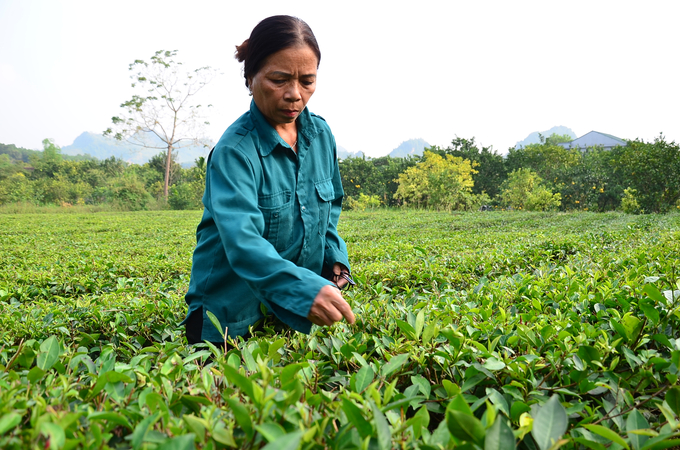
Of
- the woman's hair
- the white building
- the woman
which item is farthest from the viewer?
the white building

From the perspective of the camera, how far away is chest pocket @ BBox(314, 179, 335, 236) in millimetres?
1808

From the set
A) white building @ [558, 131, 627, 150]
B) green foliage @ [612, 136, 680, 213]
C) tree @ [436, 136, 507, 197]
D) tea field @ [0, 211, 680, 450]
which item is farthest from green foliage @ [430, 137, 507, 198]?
white building @ [558, 131, 627, 150]

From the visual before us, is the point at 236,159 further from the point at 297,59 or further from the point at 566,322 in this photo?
the point at 566,322

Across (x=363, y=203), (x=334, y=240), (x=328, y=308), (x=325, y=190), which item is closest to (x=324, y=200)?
(x=325, y=190)

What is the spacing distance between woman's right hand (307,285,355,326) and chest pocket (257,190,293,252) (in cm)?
56

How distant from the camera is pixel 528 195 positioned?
19719mm

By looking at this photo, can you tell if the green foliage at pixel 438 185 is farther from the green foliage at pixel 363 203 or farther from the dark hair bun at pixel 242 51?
the dark hair bun at pixel 242 51

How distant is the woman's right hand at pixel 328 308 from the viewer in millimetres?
1104

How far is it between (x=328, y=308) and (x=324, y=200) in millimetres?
807

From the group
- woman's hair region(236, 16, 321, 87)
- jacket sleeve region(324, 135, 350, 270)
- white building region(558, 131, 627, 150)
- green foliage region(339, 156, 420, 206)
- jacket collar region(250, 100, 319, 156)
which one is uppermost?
white building region(558, 131, 627, 150)

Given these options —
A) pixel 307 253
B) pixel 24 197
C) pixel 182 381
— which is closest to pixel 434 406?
pixel 182 381

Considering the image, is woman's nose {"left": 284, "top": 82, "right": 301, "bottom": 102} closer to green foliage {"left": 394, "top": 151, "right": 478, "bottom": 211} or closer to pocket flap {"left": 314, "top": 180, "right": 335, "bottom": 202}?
pocket flap {"left": 314, "top": 180, "right": 335, "bottom": 202}

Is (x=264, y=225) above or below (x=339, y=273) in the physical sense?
above

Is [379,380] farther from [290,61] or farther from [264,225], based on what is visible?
[290,61]
